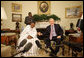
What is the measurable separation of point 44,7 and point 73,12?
181 cm

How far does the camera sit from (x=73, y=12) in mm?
7867

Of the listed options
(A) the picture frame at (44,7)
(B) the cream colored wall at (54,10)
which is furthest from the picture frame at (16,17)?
(A) the picture frame at (44,7)

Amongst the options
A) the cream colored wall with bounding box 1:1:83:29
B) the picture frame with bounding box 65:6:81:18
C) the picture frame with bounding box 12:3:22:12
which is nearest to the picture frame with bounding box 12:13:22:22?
the cream colored wall with bounding box 1:1:83:29

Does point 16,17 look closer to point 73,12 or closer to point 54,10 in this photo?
point 54,10

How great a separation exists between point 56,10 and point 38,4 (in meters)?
1.18

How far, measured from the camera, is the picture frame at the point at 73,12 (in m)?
7.70

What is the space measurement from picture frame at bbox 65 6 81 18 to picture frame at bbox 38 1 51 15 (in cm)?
113

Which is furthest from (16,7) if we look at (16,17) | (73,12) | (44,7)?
(73,12)

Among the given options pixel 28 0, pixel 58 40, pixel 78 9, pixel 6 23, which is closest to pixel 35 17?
pixel 28 0

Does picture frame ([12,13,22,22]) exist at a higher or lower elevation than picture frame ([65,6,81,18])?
lower

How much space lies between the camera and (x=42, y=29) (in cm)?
797

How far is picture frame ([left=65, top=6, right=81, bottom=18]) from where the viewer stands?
25.2ft

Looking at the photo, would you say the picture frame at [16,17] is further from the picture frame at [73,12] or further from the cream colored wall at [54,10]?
the picture frame at [73,12]

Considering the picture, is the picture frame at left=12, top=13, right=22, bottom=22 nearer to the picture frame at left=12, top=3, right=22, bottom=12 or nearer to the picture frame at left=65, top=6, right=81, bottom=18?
the picture frame at left=12, top=3, right=22, bottom=12
